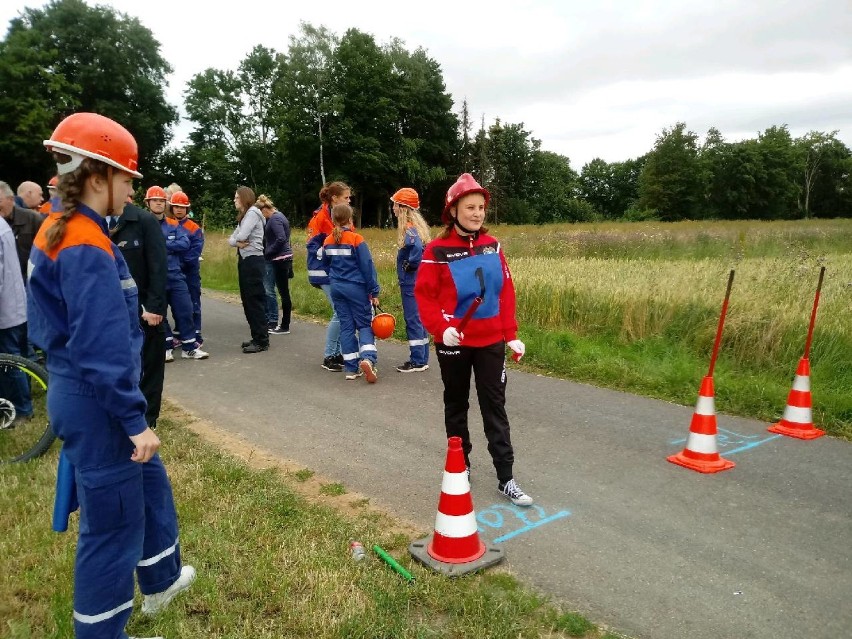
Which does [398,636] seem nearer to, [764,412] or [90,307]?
[90,307]

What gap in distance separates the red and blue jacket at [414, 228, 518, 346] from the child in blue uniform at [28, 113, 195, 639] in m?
2.05

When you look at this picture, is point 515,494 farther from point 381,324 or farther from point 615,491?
point 381,324

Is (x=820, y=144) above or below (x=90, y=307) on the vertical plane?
above

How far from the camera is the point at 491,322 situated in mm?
4332

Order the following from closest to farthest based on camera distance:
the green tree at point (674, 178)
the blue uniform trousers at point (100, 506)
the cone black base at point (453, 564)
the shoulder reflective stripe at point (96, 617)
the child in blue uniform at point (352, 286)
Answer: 1. the blue uniform trousers at point (100, 506)
2. the shoulder reflective stripe at point (96, 617)
3. the cone black base at point (453, 564)
4. the child in blue uniform at point (352, 286)
5. the green tree at point (674, 178)

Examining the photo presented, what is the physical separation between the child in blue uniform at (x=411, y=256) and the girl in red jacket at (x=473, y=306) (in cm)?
338

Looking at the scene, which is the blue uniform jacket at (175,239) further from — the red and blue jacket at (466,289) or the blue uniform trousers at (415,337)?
the red and blue jacket at (466,289)

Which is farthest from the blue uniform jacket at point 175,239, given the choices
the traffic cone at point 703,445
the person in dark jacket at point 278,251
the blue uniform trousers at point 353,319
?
the traffic cone at point 703,445

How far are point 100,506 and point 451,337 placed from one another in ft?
7.21

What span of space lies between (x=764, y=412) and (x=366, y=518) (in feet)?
13.4

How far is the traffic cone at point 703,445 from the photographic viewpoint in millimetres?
4996

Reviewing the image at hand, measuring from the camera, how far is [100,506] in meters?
2.53

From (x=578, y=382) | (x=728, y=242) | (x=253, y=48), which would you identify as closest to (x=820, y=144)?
(x=253, y=48)

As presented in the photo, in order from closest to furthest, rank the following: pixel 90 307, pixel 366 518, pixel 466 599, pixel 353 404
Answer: pixel 90 307, pixel 466 599, pixel 366 518, pixel 353 404
